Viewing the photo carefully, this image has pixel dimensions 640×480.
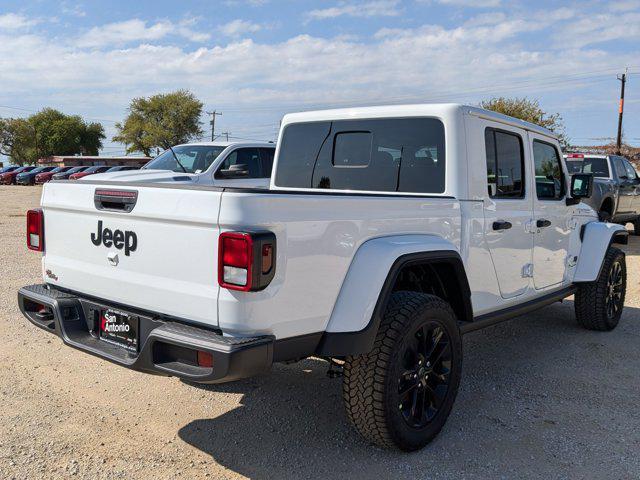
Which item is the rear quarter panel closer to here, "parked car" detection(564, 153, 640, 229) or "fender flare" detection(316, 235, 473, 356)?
"fender flare" detection(316, 235, 473, 356)

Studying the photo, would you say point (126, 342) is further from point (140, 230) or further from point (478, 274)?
point (478, 274)

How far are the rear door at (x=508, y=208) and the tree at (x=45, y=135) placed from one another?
82.3 meters

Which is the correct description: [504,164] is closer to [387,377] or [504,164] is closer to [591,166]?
[387,377]

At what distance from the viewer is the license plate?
2.96m

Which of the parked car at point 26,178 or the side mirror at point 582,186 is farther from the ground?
the parked car at point 26,178

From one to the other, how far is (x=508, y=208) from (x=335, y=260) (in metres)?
1.79

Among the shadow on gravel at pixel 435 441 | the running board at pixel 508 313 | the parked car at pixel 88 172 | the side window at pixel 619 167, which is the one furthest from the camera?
the parked car at pixel 88 172

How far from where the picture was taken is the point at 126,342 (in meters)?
3.00

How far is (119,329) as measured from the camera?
303 cm

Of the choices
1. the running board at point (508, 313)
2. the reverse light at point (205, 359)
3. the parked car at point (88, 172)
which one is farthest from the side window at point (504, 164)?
the parked car at point (88, 172)

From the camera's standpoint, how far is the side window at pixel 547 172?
4.64 metres

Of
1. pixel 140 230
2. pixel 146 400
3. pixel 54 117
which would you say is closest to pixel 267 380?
pixel 146 400

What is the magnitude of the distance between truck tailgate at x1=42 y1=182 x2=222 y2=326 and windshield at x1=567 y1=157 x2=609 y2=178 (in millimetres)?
10409

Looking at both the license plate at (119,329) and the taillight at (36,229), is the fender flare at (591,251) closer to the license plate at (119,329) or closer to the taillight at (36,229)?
the license plate at (119,329)
